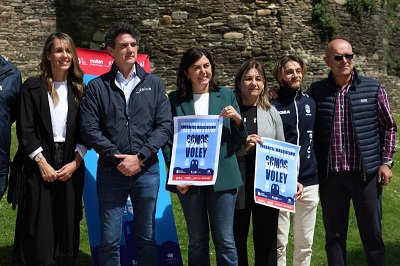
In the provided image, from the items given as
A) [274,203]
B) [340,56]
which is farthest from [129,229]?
[340,56]

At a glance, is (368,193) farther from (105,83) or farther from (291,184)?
(105,83)

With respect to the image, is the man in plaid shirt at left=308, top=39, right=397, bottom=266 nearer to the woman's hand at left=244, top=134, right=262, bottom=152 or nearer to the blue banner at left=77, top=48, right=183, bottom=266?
the woman's hand at left=244, top=134, right=262, bottom=152

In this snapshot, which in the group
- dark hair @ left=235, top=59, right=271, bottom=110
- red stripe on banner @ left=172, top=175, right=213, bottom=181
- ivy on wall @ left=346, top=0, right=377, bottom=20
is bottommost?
red stripe on banner @ left=172, top=175, right=213, bottom=181

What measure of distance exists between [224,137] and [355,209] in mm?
1327

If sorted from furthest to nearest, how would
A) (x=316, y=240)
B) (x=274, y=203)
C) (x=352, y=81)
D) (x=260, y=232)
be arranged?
(x=316, y=240), (x=352, y=81), (x=260, y=232), (x=274, y=203)

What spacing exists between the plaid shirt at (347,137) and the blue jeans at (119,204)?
1.55m

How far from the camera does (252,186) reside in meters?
5.04

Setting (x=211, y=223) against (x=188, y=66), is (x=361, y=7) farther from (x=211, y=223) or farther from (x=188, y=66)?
(x=211, y=223)

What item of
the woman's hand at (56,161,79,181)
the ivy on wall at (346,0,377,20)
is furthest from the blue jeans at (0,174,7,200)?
the ivy on wall at (346,0,377,20)

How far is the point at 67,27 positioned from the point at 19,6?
132 cm

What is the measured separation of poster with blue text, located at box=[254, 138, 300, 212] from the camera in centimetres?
495

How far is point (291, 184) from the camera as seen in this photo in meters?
5.08

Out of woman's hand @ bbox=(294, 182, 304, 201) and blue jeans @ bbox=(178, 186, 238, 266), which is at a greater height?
woman's hand @ bbox=(294, 182, 304, 201)

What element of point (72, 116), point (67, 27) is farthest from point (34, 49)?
point (72, 116)
